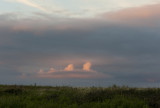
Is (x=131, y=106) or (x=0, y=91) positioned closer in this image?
(x=131, y=106)

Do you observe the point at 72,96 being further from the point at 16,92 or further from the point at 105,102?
the point at 16,92

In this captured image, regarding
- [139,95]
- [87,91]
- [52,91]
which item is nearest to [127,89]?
[139,95]

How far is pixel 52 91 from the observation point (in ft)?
84.1

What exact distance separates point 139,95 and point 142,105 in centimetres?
284

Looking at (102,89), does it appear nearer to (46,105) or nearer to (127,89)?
(127,89)

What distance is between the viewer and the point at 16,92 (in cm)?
2586

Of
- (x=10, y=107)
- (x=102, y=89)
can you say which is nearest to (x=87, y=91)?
(x=102, y=89)

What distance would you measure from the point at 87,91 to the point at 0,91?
8.46m

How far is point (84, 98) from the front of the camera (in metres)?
22.6

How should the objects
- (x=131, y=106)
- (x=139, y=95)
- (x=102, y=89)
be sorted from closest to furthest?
1. (x=131, y=106)
2. (x=139, y=95)
3. (x=102, y=89)

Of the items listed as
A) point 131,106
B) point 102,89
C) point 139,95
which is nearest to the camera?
point 131,106

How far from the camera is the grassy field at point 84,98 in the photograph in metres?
20.6

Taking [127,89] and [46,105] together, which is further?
[127,89]

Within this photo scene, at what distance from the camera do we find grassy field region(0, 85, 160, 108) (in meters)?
20.6
